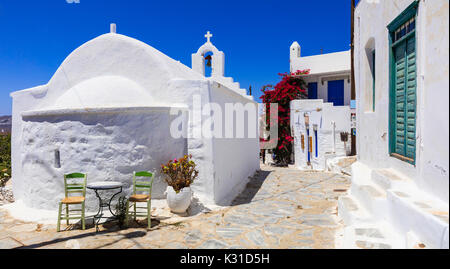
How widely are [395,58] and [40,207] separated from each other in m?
6.82

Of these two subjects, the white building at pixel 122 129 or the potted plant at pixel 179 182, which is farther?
the white building at pixel 122 129

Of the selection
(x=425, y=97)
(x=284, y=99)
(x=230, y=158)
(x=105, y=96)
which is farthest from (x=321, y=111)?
(x=425, y=97)

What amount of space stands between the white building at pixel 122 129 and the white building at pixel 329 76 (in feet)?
40.1

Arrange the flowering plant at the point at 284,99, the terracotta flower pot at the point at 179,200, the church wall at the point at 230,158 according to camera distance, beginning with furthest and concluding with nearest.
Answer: the flowering plant at the point at 284,99, the church wall at the point at 230,158, the terracotta flower pot at the point at 179,200

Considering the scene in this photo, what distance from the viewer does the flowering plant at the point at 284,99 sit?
666 inches

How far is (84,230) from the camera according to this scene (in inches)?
193

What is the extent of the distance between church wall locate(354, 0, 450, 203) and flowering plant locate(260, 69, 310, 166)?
1188 cm

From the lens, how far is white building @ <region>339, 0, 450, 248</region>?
2.69 m

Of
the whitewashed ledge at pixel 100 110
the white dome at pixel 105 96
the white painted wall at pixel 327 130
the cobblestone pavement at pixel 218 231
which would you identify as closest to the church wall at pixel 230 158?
the cobblestone pavement at pixel 218 231

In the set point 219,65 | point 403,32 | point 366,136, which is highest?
point 219,65

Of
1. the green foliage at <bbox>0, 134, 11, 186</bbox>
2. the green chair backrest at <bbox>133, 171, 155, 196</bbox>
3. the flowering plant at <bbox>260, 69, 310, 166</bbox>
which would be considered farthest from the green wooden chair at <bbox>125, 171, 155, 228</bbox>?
the flowering plant at <bbox>260, 69, 310, 166</bbox>

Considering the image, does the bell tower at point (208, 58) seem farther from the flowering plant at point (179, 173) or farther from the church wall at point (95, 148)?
the flowering plant at point (179, 173)
